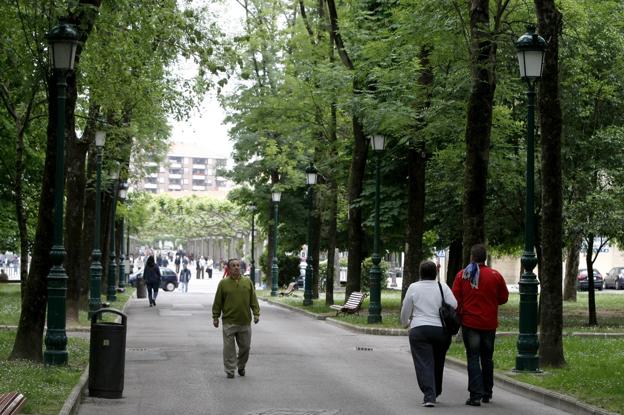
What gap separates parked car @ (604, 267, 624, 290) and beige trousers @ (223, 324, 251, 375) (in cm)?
6236

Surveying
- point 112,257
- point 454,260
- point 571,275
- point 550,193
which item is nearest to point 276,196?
point 112,257

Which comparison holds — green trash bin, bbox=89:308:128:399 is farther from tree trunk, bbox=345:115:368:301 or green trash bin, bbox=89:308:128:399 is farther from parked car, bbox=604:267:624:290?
parked car, bbox=604:267:624:290

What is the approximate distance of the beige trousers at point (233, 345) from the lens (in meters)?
15.7

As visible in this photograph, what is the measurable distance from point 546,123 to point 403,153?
688 inches

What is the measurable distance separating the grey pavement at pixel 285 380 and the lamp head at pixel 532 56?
4.48 meters

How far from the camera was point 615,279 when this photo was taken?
74.6 metres

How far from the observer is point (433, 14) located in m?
22.5

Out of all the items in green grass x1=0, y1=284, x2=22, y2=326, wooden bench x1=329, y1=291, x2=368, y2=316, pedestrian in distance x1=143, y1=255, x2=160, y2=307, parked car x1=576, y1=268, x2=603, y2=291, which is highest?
parked car x1=576, y1=268, x2=603, y2=291

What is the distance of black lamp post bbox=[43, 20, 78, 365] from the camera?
15.2m

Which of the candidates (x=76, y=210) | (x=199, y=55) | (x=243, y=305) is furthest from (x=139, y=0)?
(x=76, y=210)

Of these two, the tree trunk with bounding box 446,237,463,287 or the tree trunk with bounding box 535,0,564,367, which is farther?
the tree trunk with bounding box 446,237,463,287

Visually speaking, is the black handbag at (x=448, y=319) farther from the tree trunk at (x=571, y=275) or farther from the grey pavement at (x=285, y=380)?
the tree trunk at (x=571, y=275)

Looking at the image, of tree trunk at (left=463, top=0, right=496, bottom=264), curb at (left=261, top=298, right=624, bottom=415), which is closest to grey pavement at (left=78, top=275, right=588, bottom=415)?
curb at (left=261, top=298, right=624, bottom=415)

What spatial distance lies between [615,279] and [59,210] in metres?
64.0
